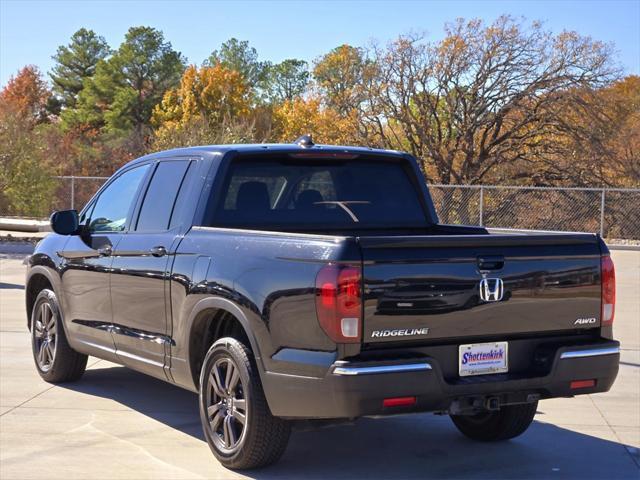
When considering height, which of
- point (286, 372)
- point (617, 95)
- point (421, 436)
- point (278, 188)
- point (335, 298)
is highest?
point (617, 95)

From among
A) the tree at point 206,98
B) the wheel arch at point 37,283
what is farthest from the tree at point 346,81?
the wheel arch at point 37,283

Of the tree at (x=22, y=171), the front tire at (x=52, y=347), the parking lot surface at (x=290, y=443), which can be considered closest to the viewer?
the parking lot surface at (x=290, y=443)

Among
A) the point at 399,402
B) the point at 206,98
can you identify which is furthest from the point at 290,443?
the point at 206,98

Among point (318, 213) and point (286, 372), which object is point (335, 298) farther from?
point (318, 213)

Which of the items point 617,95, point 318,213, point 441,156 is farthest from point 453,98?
point 318,213

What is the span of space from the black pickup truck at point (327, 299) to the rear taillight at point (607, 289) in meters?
0.01

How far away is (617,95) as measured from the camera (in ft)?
104

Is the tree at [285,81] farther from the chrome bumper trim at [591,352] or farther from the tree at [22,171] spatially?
the chrome bumper trim at [591,352]

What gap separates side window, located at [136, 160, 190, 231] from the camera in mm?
6758

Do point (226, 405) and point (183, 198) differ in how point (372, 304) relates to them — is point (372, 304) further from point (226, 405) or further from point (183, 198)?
point (183, 198)

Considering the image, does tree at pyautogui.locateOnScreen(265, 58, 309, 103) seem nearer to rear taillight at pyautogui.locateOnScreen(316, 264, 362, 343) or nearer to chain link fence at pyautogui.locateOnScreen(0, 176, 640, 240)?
chain link fence at pyautogui.locateOnScreen(0, 176, 640, 240)

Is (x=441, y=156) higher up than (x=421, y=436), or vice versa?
(x=441, y=156)

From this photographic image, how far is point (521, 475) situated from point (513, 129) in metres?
27.5

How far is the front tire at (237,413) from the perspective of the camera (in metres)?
5.53
